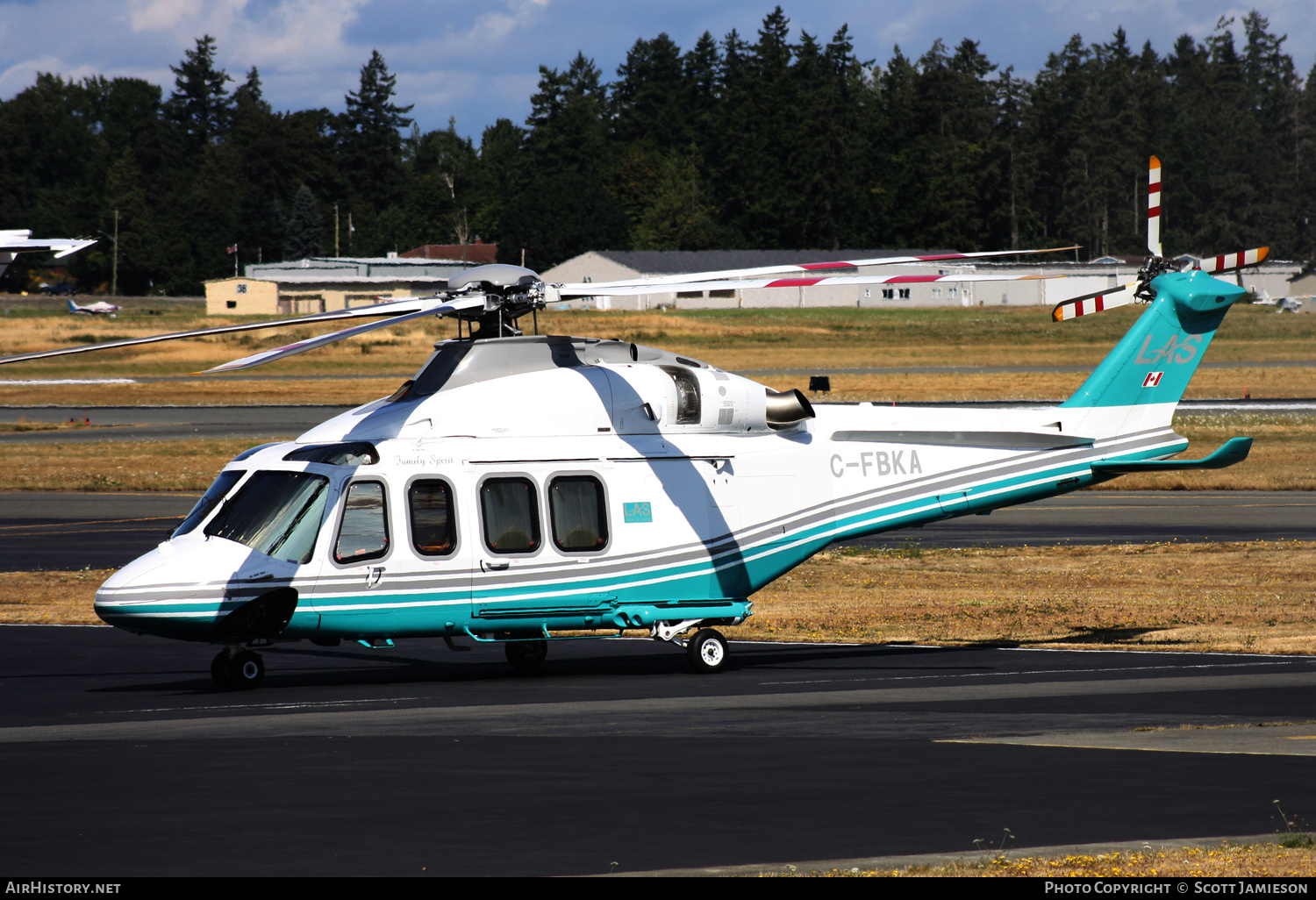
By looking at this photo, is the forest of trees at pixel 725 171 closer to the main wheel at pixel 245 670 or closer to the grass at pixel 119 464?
the grass at pixel 119 464

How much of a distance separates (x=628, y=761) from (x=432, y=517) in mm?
4693

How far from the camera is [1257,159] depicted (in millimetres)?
177875

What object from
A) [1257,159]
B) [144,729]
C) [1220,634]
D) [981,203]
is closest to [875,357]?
[1220,634]

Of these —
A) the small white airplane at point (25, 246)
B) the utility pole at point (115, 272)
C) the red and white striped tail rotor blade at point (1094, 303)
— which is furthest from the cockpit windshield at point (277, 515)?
the utility pole at point (115, 272)

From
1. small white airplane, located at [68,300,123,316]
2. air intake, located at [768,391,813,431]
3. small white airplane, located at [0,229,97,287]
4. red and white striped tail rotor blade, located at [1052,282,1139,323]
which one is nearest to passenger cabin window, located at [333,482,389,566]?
small white airplane, located at [0,229,97,287]

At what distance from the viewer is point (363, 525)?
14.2 meters

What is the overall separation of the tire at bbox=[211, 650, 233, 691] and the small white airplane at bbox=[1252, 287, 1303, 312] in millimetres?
101243

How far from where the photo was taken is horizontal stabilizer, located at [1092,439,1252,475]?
1689cm

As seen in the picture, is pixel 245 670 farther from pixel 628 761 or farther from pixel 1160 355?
pixel 1160 355

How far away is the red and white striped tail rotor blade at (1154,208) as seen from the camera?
51.2 feet

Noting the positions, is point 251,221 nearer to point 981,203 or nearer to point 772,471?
point 981,203

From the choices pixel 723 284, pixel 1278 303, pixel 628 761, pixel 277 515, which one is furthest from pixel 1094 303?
pixel 1278 303

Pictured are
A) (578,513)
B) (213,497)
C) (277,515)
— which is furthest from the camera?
(578,513)

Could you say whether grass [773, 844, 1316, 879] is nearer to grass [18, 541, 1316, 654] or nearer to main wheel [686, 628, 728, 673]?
main wheel [686, 628, 728, 673]
